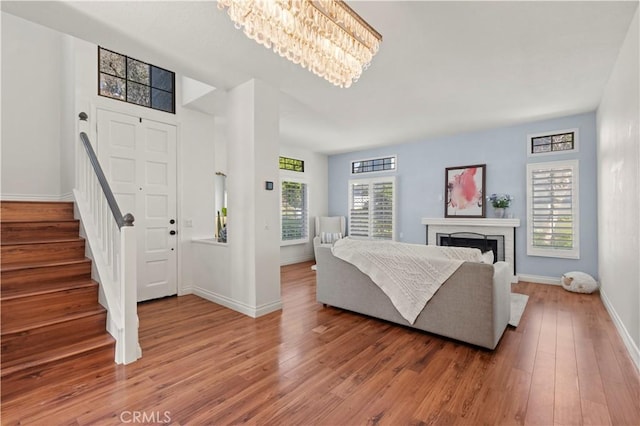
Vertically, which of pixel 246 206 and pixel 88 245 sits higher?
pixel 246 206

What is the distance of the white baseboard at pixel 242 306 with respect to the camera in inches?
140

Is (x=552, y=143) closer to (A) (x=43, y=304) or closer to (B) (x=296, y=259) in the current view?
(B) (x=296, y=259)

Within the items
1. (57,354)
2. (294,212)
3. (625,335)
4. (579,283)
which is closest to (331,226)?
(294,212)

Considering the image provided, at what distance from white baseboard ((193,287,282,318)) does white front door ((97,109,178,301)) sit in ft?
2.14

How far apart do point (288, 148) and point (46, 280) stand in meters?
5.21

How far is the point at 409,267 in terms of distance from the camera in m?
3.04

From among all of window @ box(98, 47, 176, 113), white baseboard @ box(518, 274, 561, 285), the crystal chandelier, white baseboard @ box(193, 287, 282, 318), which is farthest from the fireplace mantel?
window @ box(98, 47, 176, 113)

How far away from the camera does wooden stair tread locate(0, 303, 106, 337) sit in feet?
7.38

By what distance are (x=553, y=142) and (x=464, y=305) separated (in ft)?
13.4

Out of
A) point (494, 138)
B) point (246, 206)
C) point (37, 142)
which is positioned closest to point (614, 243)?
point (494, 138)

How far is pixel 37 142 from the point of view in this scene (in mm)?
3680

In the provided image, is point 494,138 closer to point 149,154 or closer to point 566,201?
point 566,201

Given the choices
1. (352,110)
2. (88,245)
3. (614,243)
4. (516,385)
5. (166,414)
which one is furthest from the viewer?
(352,110)

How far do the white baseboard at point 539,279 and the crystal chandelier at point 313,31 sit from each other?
494cm
